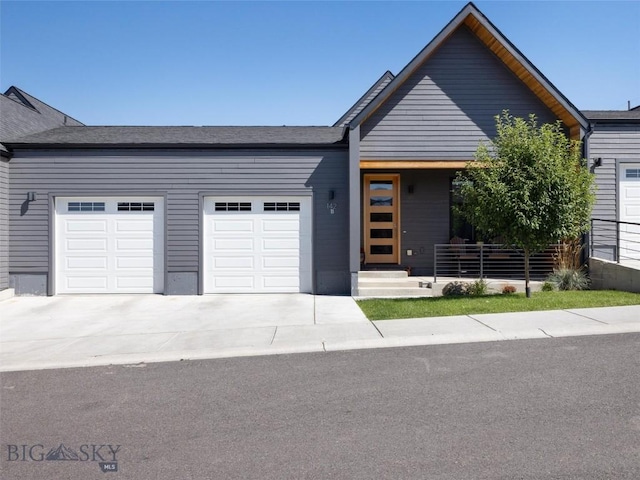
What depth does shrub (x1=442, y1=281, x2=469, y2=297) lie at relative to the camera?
34.4 ft

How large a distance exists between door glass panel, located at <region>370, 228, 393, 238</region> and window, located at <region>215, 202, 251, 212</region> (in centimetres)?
397

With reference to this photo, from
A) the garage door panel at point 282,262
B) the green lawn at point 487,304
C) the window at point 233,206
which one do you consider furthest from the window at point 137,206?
the green lawn at point 487,304

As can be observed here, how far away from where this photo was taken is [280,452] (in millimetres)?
3191

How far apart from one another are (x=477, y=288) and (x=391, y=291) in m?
2.14

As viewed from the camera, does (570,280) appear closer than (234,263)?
Yes

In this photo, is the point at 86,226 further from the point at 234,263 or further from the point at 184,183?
the point at 234,263

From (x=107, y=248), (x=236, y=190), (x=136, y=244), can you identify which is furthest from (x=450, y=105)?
(x=107, y=248)

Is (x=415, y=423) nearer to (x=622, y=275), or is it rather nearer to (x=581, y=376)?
(x=581, y=376)

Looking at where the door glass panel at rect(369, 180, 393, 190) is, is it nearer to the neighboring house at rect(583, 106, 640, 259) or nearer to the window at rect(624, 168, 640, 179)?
the neighboring house at rect(583, 106, 640, 259)

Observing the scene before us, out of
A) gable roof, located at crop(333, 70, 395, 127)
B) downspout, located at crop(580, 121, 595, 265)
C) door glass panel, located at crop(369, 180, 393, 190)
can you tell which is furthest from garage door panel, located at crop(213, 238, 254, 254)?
downspout, located at crop(580, 121, 595, 265)

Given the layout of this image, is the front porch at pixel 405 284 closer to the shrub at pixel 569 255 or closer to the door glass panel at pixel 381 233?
the shrub at pixel 569 255

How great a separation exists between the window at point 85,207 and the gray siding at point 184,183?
35 cm

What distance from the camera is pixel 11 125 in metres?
12.3

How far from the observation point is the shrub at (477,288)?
10281mm
